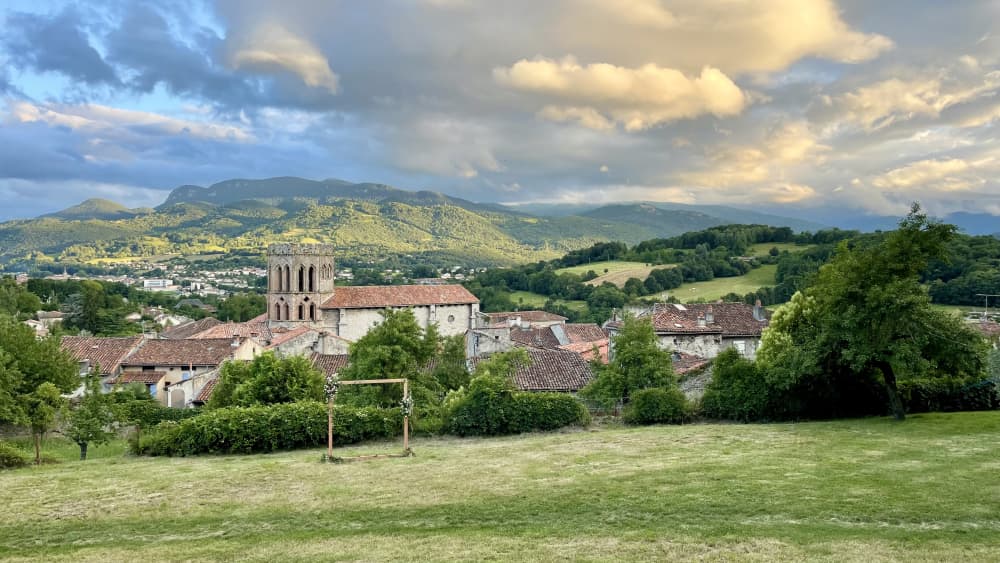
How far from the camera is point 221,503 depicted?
1537 centimetres

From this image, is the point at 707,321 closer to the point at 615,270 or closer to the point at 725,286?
the point at 725,286

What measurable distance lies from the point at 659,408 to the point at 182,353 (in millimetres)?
38116

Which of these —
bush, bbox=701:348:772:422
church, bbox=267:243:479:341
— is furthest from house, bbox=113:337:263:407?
bush, bbox=701:348:772:422

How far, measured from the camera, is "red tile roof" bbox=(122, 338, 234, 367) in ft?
165

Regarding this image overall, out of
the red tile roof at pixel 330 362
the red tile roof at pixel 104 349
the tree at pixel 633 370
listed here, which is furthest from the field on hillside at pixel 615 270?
the tree at pixel 633 370

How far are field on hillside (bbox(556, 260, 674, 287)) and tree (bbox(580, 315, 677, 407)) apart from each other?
9368cm

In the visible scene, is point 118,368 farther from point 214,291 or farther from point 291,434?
point 214,291

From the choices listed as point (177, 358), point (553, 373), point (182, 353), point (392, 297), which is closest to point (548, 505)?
point (553, 373)

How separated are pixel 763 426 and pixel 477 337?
26.7 metres

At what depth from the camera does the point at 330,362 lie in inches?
1731

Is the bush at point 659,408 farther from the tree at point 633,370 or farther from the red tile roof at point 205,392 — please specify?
the red tile roof at point 205,392

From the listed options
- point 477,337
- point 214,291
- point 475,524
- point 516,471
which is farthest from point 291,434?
point 214,291

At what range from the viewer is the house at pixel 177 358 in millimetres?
48062

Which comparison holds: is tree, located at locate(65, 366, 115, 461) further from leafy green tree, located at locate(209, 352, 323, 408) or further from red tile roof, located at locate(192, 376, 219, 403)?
red tile roof, located at locate(192, 376, 219, 403)
